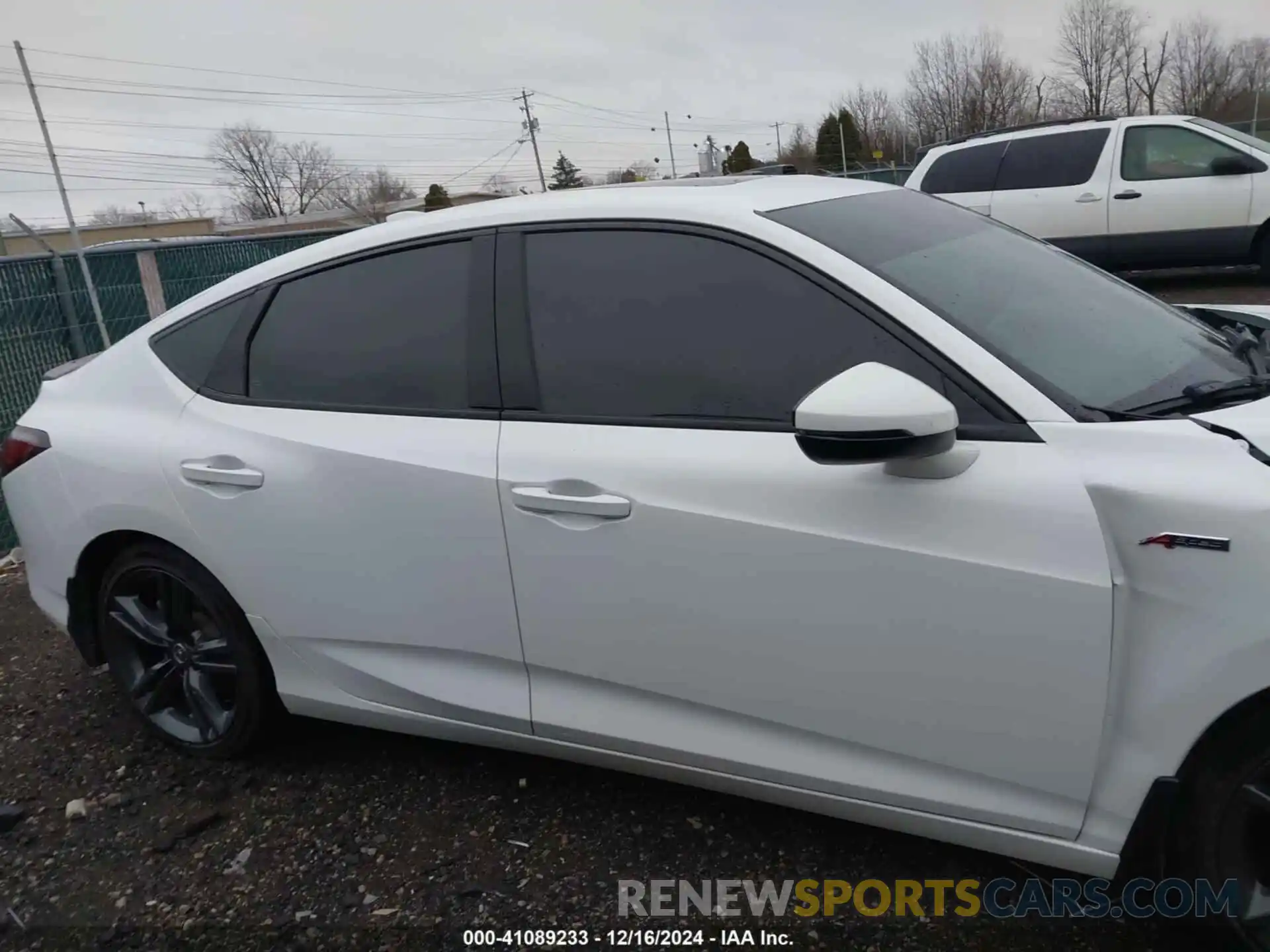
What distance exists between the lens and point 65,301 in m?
6.32

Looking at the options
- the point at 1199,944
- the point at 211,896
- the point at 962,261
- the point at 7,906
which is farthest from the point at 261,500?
the point at 1199,944

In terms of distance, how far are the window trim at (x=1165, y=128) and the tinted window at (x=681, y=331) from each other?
8.96 metres

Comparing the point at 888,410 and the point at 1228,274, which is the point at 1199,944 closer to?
the point at 888,410

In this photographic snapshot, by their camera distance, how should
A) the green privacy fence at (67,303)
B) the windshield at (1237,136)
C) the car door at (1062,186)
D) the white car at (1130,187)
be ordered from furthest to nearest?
the car door at (1062,186) < the windshield at (1237,136) < the white car at (1130,187) < the green privacy fence at (67,303)

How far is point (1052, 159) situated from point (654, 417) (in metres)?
9.24

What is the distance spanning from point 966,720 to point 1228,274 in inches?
427

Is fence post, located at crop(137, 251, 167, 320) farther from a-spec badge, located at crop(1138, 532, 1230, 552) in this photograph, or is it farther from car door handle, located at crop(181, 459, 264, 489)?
a-spec badge, located at crop(1138, 532, 1230, 552)

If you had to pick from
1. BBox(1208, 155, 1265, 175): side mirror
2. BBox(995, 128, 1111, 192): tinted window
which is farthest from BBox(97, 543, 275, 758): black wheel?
BBox(1208, 155, 1265, 175): side mirror

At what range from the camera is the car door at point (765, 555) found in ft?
6.06

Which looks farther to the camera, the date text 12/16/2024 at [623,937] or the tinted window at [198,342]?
the tinted window at [198,342]

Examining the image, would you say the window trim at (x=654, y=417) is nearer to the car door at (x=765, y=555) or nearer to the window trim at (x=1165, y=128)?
the car door at (x=765, y=555)

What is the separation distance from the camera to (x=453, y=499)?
238cm

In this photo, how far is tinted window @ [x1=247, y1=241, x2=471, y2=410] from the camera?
253 cm

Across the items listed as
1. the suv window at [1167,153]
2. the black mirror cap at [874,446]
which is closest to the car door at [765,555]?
the black mirror cap at [874,446]
